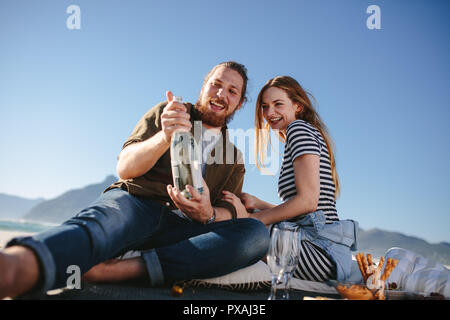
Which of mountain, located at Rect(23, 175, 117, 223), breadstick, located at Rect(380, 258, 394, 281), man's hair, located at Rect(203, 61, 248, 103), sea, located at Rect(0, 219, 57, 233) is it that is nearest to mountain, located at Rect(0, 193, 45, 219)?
mountain, located at Rect(23, 175, 117, 223)

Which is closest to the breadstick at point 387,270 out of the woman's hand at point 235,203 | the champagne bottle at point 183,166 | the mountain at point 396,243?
the woman's hand at point 235,203

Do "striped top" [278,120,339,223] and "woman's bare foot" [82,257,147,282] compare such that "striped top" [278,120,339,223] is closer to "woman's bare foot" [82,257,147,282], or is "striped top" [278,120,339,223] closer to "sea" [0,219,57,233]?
"woman's bare foot" [82,257,147,282]

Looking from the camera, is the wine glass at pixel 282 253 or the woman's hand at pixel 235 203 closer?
the wine glass at pixel 282 253

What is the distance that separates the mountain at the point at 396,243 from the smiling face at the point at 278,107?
6591cm

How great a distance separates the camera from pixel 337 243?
2.48 m

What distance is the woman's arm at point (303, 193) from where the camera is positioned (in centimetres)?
247

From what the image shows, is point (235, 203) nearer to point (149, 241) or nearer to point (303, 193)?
point (303, 193)

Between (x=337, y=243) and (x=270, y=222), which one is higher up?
(x=270, y=222)

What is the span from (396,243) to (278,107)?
299 ft

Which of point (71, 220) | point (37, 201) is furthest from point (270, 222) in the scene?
point (37, 201)

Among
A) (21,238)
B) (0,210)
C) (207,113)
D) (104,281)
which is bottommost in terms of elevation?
(0,210)

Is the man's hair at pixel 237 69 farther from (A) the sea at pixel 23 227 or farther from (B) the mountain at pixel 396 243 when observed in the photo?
(B) the mountain at pixel 396 243

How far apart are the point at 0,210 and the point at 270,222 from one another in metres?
112
